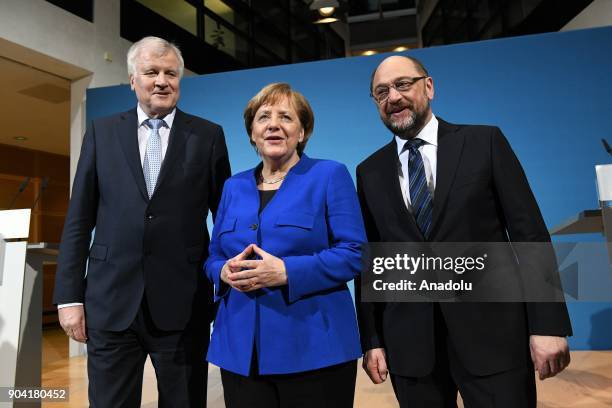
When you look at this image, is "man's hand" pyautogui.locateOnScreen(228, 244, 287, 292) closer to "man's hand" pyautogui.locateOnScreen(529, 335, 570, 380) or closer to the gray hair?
"man's hand" pyautogui.locateOnScreen(529, 335, 570, 380)

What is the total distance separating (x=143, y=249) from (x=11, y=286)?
793 mm

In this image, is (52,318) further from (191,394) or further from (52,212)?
(191,394)

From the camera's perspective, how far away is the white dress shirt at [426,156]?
4.76 feet

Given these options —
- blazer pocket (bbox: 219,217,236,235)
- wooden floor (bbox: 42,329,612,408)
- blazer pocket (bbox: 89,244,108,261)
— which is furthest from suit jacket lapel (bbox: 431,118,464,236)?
wooden floor (bbox: 42,329,612,408)

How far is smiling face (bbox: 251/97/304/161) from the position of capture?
57.3 inches

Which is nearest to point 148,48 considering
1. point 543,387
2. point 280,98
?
point 280,98

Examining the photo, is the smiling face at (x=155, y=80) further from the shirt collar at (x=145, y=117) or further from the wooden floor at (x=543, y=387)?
the wooden floor at (x=543, y=387)

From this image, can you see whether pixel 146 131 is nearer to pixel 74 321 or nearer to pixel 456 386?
pixel 74 321

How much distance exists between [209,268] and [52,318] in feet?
28.1

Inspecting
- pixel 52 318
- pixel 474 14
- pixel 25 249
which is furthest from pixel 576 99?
pixel 52 318

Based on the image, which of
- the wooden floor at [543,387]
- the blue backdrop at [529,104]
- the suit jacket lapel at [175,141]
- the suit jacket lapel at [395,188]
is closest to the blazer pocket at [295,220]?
the suit jacket lapel at [395,188]

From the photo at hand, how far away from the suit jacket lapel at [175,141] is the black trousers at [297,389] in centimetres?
71

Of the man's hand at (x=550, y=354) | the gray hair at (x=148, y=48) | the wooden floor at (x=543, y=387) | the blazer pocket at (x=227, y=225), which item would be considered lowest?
the wooden floor at (x=543, y=387)

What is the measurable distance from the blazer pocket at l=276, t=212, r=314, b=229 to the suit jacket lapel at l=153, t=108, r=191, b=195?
52cm
